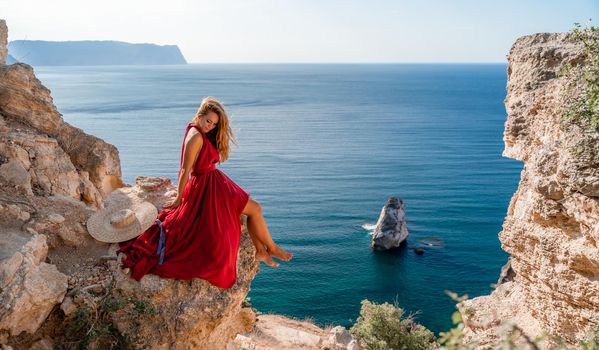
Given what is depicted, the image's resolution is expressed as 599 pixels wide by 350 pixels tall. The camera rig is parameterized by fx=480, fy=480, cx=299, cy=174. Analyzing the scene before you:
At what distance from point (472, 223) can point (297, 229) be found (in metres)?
16.5

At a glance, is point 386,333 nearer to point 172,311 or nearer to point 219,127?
point 172,311

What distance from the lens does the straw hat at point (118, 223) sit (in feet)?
24.6

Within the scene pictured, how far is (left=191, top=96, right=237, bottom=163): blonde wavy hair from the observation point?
764cm

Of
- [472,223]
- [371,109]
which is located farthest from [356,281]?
[371,109]

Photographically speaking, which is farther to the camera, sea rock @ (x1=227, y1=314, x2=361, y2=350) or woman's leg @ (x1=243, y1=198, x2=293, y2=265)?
sea rock @ (x1=227, y1=314, x2=361, y2=350)

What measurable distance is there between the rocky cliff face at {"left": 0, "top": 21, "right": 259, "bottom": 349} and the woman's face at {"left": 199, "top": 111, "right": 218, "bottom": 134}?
6.37 feet

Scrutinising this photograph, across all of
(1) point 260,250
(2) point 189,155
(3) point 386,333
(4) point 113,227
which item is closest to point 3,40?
(4) point 113,227

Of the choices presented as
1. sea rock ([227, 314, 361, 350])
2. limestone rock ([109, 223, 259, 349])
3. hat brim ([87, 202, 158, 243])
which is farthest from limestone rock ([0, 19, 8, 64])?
sea rock ([227, 314, 361, 350])

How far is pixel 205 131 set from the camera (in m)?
7.74

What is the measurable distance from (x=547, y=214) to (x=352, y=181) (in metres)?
49.4

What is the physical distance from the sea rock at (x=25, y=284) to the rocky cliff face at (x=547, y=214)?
765 cm

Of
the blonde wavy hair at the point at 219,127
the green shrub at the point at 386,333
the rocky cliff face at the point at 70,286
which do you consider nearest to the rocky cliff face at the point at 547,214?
the rocky cliff face at the point at 70,286

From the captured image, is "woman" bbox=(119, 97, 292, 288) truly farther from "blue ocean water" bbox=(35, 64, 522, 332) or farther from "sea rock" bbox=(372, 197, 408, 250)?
"sea rock" bbox=(372, 197, 408, 250)

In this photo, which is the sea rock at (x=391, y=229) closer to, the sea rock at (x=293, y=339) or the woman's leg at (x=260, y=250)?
the sea rock at (x=293, y=339)
